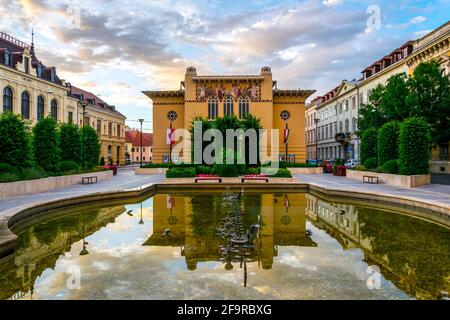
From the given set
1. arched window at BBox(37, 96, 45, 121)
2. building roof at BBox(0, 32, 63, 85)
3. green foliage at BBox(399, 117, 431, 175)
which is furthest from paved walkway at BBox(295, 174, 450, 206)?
arched window at BBox(37, 96, 45, 121)

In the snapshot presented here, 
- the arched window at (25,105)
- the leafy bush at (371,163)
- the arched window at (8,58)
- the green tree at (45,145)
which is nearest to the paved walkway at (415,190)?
the leafy bush at (371,163)

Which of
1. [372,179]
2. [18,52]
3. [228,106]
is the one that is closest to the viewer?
[372,179]

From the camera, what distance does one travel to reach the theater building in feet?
160

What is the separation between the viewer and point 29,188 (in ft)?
63.3

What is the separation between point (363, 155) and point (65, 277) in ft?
99.4

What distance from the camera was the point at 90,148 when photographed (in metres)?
33.3

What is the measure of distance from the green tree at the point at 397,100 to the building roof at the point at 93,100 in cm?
4572

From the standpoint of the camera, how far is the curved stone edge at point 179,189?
9.77 m

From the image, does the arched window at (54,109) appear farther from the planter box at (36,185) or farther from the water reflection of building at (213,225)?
the water reflection of building at (213,225)

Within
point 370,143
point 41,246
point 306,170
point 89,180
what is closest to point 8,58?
point 89,180

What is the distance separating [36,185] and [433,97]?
32.8 meters

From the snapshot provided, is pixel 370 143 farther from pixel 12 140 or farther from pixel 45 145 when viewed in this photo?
pixel 12 140

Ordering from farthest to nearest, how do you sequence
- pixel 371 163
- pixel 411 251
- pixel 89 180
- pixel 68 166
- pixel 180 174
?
pixel 371 163 < pixel 180 174 < pixel 89 180 < pixel 68 166 < pixel 411 251

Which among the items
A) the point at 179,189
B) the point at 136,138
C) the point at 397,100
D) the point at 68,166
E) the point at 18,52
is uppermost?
the point at 18,52
